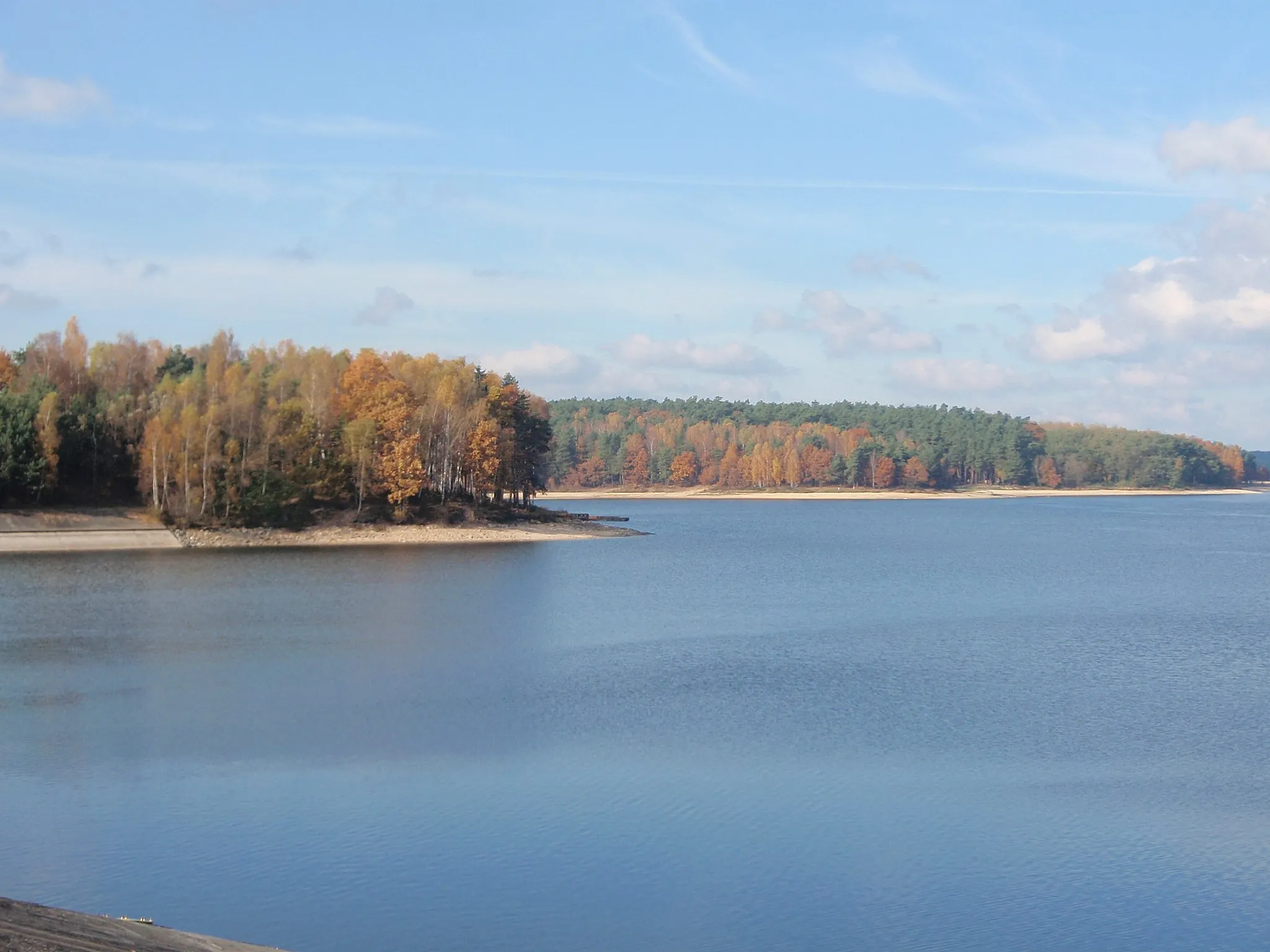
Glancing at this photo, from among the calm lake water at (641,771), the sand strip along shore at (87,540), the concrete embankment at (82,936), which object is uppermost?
the concrete embankment at (82,936)

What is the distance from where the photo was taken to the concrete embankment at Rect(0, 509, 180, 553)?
2073 inches

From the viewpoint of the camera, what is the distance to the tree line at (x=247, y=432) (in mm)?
56125

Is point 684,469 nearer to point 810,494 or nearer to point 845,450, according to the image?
point 810,494

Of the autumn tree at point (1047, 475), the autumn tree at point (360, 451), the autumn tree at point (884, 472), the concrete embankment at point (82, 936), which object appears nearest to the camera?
the concrete embankment at point (82, 936)

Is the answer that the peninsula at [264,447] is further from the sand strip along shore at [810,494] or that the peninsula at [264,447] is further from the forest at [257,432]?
the sand strip along shore at [810,494]

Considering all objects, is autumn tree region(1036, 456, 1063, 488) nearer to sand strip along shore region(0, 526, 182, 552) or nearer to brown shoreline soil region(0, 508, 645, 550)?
brown shoreline soil region(0, 508, 645, 550)

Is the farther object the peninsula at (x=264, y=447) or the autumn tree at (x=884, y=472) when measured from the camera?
the autumn tree at (x=884, y=472)

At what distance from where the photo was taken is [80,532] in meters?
54.2

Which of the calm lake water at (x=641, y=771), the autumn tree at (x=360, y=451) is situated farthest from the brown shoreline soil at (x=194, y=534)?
the calm lake water at (x=641, y=771)

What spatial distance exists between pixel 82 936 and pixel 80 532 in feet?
169

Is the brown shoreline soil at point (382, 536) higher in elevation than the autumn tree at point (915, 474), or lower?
lower

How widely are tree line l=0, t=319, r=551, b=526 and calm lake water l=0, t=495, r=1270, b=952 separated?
801 inches

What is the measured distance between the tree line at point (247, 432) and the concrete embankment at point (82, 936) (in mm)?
50513

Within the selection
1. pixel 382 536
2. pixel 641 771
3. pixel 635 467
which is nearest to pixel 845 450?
pixel 635 467
